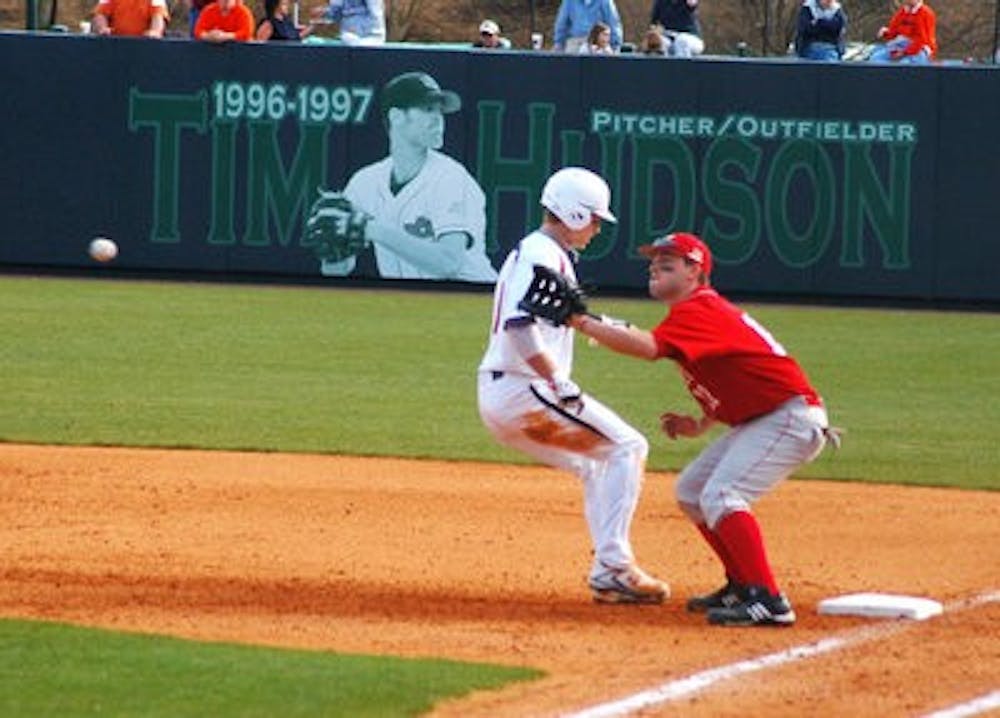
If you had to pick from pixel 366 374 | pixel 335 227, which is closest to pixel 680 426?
pixel 366 374

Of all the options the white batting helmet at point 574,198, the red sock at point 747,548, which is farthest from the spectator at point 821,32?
the red sock at point 747,548

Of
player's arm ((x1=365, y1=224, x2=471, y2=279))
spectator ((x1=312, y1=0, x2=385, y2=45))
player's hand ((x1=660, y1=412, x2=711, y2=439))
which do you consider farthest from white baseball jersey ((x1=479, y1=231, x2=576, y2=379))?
spectator ((x1=312, y1=0, x2=385, y2=45))

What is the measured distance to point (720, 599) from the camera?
387 inches

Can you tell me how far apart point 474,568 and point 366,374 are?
802 cm

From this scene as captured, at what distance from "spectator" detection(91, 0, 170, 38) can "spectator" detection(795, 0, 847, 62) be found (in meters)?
6.95

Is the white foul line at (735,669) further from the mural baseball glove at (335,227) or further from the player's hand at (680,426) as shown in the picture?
the mural baseball glove at (335,227)

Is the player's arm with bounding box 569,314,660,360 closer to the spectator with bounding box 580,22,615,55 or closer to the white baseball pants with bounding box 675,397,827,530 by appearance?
the white baseball pants with bounding box 675,397,827,530

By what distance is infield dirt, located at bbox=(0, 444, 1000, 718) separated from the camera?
8766 millimetres

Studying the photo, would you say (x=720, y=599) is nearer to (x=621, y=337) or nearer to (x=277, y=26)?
(x=621, y=337)

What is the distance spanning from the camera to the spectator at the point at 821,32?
82.5ft

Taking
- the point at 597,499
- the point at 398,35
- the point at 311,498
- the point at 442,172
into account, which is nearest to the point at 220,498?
the point at 311,498

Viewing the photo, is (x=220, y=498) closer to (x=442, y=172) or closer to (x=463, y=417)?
(x=463, y=417)

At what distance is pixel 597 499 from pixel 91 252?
53.5 feet

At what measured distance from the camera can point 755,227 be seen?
25.0 metres
